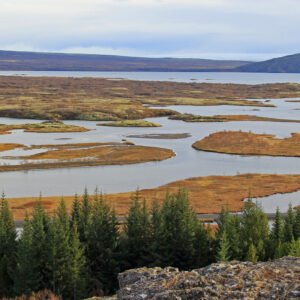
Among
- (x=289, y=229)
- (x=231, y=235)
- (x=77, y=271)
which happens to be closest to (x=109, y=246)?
(x=77, y=271)

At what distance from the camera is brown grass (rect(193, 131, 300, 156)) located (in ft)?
313

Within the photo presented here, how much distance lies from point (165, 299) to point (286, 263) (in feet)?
22.4

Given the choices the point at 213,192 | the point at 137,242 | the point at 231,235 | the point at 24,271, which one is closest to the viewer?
the point at 24,271

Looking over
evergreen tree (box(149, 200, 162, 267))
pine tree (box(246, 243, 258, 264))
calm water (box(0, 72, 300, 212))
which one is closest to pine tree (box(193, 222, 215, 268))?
evergreen tree (box(149, 200, 162, 267))

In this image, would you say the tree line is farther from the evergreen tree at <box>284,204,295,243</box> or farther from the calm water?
the calm water

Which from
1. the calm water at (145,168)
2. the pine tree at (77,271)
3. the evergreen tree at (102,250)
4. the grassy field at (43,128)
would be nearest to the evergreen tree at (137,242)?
the evergreen tree at (102,250)

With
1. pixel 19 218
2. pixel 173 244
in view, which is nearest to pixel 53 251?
pixel 173 244

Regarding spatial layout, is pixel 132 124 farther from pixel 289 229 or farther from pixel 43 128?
pixel 289 229

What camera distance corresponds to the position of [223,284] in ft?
70.0

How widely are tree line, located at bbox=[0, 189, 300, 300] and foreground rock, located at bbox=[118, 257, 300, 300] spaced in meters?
13.1

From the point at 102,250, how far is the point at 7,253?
6196 millimetres

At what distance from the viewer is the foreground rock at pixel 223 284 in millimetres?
20406

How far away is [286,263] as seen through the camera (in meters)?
25.1

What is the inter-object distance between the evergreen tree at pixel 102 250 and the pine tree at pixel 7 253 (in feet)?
16.2
